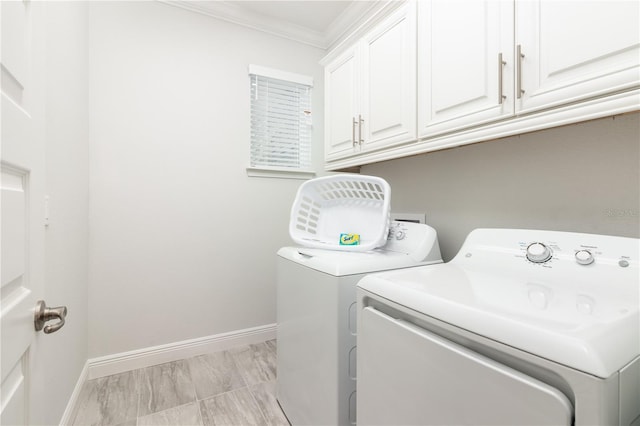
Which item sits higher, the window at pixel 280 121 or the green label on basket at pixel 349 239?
the window at pixel 280 121

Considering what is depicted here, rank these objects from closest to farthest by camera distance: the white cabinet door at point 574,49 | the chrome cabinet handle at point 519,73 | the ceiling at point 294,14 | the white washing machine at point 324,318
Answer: the white cabinet door at point 574,49 < the chrome cabinet handle at point 519,73 < the white washing machine at point 324,318 < the ceiling at point 294,14

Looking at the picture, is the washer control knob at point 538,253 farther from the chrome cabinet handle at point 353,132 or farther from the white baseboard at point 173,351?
the white baseboard at point 173,351

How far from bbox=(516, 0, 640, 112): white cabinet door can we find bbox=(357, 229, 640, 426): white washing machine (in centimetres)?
46

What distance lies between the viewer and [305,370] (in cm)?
136

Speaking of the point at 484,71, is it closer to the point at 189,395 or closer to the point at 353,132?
the point at 353,132

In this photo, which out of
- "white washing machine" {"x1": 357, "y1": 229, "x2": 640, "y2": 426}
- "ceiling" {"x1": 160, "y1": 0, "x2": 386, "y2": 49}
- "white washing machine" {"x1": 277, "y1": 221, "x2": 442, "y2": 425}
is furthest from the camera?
"ceiling" {"x1": 160, "y1": 0, "x2": 386, "y2": 49}

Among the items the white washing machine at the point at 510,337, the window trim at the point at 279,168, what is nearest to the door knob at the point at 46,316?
the white washing machine at the point at 510,337

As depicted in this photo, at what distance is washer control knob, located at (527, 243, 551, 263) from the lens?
994 mm

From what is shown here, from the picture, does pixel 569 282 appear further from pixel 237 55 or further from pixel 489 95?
pixel 237 55

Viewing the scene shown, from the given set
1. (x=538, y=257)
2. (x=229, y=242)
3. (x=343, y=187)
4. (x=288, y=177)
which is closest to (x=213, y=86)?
(x=288, y=177)

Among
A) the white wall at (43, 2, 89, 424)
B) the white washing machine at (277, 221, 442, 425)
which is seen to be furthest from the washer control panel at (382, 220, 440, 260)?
the white wall at (43, 2, 89, 424)

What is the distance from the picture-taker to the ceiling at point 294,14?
2256mm

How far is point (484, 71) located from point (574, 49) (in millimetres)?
278

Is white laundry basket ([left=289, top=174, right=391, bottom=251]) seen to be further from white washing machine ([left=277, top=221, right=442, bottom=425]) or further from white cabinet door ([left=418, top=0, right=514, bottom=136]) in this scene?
white cabinet door ([left=418, top=0, right=514, bottom=136])
